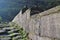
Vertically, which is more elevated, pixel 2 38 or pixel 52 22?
pixel 52 22

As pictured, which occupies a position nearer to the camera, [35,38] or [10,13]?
[35,38]

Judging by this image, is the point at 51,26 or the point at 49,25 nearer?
the point at 51,26

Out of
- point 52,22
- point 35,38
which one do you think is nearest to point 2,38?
point 35,38

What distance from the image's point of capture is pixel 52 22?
2.76 metres

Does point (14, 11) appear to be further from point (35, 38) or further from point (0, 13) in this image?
point (35, 38)

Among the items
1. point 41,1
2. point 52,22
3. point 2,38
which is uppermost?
point 41,1

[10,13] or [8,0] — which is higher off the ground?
[8,0]

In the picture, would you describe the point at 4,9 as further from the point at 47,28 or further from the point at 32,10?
the point at 47,28

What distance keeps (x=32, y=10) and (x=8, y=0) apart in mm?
13449

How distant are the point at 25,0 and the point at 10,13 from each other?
6.39 ft

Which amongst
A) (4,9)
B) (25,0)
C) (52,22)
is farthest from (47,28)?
(4,9)

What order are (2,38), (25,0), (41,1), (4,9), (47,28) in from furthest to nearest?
1. (4,9)
2. (25,0)
3. (41,1)
4. (2,38)
5. (47,28)

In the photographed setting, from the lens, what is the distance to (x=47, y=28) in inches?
122

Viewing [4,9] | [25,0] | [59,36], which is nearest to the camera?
[59,36]
